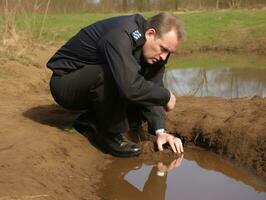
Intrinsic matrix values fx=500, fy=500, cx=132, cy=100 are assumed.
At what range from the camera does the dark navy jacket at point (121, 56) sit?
3.44 meters

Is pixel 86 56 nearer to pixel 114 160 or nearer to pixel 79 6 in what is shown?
pixel 114 160

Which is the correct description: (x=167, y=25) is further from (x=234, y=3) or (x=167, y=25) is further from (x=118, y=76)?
(x=234, y=3)

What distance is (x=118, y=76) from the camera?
11.3 feet

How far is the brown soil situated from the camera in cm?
318

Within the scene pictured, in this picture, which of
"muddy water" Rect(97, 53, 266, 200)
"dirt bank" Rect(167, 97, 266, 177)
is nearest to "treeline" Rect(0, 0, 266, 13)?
"dirt bank" Rect(167, 97, 266, 177)

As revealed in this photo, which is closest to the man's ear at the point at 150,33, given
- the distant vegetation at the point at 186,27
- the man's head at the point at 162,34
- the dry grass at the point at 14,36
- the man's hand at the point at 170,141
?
the man's head at the point at 162,34

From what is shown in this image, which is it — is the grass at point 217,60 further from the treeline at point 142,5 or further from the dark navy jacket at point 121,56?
the treeline at point 142,5

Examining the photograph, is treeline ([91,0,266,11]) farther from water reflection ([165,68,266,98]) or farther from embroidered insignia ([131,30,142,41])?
embroidered insignia ([131,30,142,41])

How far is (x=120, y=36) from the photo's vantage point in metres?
3.47

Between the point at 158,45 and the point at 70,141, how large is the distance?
A: 1131 mm

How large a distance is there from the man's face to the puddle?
0.87 meters

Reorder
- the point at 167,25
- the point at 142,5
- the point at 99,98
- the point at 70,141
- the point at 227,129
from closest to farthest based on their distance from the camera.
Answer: the point at 167,25 < the point at 99,98 < the point at 70,141 < the point at 227,129 < the point at 142,5

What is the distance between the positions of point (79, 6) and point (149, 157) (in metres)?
19.1

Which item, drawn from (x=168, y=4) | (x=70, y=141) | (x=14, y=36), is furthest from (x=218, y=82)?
(x=168, y=4)
